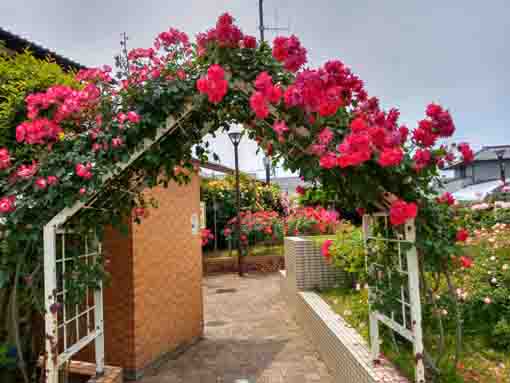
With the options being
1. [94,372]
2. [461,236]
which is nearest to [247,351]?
[94,372]

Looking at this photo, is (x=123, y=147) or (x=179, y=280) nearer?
(x=123, y=147)

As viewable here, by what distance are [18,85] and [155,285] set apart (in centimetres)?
226

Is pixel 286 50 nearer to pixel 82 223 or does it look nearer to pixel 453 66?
pixel 82 223

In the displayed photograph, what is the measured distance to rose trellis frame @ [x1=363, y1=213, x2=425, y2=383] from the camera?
1959 mm

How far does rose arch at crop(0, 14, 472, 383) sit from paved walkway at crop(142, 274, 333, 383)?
192 centimetres

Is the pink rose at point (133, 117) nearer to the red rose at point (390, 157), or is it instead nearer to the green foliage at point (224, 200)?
the red rose at point (390, 157)

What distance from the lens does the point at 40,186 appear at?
1.98 metres

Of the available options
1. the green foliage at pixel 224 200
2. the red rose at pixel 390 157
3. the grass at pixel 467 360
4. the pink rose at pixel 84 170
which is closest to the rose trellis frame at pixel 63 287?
the pink rose at pixel 84 170

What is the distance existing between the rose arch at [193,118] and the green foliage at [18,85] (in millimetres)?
739

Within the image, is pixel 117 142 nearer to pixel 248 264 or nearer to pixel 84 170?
pixel 84 170

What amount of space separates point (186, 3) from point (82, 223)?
4.05 metres

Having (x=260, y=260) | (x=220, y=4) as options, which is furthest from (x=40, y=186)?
(x=260, y=260)

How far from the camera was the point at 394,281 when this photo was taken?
2.23 metres

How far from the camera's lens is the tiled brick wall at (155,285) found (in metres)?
3.32
